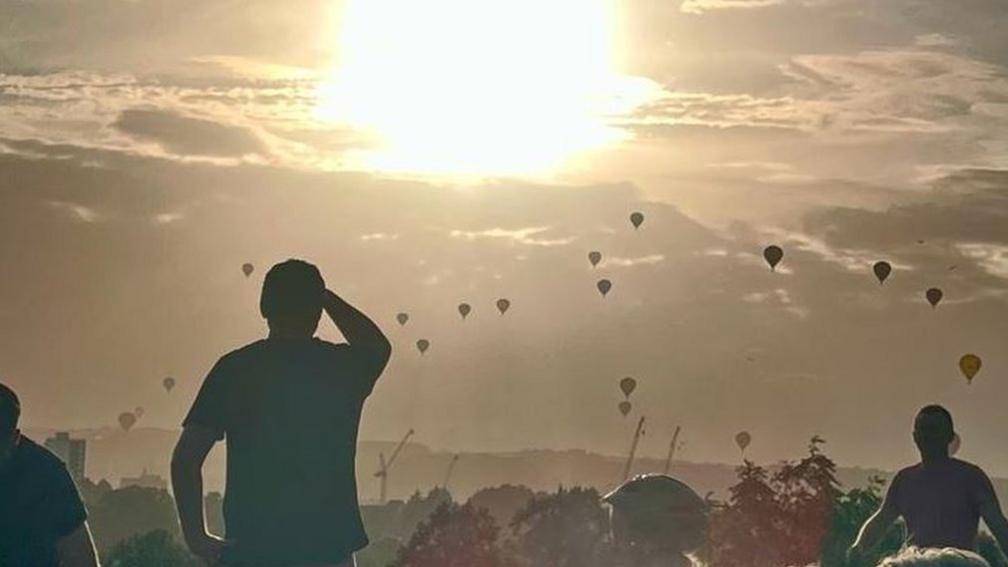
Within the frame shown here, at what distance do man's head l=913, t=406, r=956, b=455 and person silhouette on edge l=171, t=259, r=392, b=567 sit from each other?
4928 mm

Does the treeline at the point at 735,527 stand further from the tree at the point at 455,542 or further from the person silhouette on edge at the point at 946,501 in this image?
the person silhouette on edge at the point at 946,501

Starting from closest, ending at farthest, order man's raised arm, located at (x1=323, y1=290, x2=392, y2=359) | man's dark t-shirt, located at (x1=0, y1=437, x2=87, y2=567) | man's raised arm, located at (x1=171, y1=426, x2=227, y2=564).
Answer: man's raised arm, located at (x1=171, y1=426, x2=227, y2=564) → man's dark t-shirt, located at (x1=0, y1=437, x2=87, y2=567) → man's raised arm, located at (x1=323, y1=290, x2=392, y2=359)

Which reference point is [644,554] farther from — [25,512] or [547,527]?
[547,527]

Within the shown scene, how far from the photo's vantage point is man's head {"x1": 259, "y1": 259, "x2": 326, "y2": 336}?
11.7 m

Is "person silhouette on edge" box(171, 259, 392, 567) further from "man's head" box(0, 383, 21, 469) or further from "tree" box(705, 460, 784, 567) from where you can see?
"tree" box(705, 460, 784, 567)

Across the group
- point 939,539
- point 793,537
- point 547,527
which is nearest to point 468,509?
point 547,527

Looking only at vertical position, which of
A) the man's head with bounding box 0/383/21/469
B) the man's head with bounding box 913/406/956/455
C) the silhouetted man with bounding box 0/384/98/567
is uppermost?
the man's head with bounding box 913/406/956/455

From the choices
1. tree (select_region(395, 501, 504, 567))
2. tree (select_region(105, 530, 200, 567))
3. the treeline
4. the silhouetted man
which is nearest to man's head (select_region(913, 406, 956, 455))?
the silhouetted man

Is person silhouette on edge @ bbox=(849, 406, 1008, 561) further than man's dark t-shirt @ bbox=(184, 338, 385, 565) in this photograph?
Yes

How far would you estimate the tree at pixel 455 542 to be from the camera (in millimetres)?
144375

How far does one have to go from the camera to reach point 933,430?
1529 centimetres

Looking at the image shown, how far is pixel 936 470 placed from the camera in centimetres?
1561

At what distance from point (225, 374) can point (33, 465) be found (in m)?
1.28

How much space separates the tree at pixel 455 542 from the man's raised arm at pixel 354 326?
5177 inches
